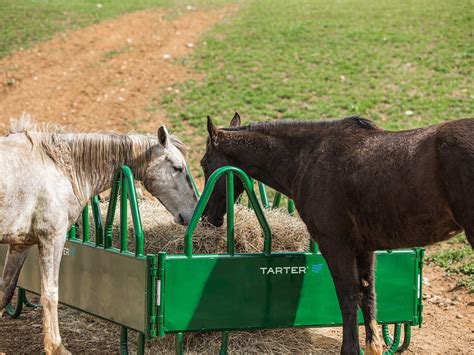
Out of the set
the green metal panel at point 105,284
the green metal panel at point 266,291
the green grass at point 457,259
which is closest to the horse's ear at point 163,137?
the green metal panel at point 105,284

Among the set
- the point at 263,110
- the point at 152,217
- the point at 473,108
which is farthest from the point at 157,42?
the point at 152,217

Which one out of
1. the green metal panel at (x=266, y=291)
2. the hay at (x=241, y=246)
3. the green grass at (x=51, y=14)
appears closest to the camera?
the green metal panel at (x=266, y=291)

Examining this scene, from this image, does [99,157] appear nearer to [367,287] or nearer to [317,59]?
[367,287]

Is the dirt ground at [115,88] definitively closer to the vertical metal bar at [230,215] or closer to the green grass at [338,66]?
the green grass at [338,66]

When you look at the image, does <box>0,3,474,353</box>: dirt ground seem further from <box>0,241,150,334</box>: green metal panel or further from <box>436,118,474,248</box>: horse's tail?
<box>436,118,474,248</box>: horse's tail

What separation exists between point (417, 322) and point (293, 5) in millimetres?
23802

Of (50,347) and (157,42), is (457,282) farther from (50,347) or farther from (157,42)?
(157,42)

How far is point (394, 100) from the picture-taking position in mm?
17141

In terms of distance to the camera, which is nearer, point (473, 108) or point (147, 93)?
point (473, 108)

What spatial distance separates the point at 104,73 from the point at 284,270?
623 inches

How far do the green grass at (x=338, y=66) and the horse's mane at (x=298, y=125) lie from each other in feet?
30.3

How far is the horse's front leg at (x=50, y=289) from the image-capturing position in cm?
514

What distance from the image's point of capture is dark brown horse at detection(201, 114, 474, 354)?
14.4 feet

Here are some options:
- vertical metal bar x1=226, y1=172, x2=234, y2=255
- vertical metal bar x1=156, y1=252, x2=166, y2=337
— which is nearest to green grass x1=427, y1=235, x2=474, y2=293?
vertical metal bar x1=226, y1=172, x2=234, y2=255
